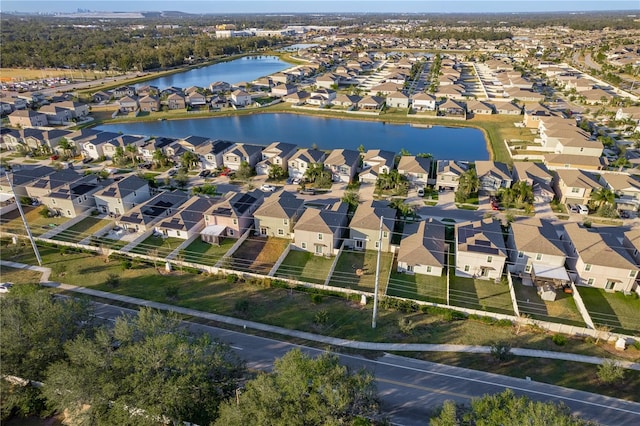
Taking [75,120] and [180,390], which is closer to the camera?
[180,390]

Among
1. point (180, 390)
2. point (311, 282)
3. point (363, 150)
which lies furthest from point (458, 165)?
point (180, 390)

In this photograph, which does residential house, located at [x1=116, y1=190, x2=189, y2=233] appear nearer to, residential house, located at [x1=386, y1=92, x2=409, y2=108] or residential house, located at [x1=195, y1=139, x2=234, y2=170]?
residential house, located at [x1=195, y1=139, x2=234, y2=170]

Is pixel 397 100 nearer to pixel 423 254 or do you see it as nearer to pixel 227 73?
pixel 423 254

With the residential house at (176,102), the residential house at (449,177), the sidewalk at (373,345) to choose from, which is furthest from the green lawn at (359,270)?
the residential house at (176,102)

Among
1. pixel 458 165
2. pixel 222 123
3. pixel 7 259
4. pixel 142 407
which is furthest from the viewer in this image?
pixel 222 123

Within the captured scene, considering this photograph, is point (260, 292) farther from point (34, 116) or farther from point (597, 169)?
point (34, 116)
